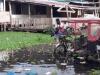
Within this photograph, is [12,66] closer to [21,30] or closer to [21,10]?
[21,30]

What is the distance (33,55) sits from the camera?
815 inches

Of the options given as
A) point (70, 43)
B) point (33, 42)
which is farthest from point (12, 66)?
point (33, 42)

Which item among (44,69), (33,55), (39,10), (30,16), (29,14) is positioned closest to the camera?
(44,69)

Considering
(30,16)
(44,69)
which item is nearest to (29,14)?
(30,16)

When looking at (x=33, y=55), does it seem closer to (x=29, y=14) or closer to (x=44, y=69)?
(x=44, y=69)

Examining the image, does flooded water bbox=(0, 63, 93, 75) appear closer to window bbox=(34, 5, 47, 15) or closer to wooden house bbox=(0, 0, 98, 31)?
wooden house bbox=(0, 0, 98, 31)

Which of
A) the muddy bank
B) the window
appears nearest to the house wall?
the window

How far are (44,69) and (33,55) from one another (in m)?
4.96

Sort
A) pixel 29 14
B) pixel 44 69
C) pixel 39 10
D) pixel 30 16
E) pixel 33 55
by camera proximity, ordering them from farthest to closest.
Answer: pixel 39 10
pixel 30 16
pixel 29 14
pixel 33 55
pixel 44 69

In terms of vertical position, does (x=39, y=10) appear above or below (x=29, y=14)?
above

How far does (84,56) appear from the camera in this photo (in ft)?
57.3

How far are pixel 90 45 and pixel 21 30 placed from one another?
2136 cm

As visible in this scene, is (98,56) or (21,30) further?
(21,30)

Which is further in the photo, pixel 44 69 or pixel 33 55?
pixel 33 55
